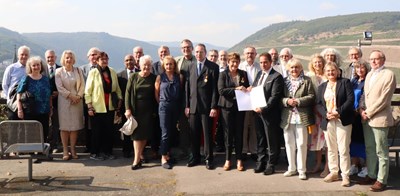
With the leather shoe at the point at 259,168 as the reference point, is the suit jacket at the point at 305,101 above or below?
above

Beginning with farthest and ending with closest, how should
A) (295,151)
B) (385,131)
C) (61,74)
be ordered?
(61,74)
(295,151)
(385,131)

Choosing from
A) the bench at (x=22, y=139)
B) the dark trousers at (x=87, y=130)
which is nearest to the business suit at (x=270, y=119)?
the dark trousers at (x=87, y=130)

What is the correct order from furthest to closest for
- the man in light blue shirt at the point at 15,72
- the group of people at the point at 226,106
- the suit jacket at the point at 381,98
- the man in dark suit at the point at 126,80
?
Result: 1. the man in dark suit at the point at 126,80
2. the man in light blue shirt at the point at 15,72
3. the group of people at the point at 226,106
4. the suit jacket at the point at 381,98

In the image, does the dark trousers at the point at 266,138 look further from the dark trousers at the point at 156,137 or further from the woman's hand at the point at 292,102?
the dark trousers at the point at 156,137

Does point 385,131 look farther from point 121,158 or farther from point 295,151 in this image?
point 121,158

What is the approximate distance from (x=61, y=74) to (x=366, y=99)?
16.3 ft

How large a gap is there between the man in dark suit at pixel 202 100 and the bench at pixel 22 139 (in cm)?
232

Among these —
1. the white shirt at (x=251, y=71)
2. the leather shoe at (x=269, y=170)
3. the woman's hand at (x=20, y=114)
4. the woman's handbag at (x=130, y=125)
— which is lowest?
the leather shoe at (x=269, y=170)

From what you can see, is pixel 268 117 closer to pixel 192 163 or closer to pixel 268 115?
pixel 268 115

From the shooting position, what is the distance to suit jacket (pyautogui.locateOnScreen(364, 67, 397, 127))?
17.0 ft

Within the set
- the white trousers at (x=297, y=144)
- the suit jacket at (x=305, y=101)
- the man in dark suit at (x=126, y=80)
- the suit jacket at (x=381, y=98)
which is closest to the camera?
the suit jacket at (x=381, y=98)

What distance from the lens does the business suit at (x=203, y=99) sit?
6402mm

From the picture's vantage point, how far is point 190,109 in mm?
6523

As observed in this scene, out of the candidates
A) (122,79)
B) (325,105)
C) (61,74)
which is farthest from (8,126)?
(325,105)
